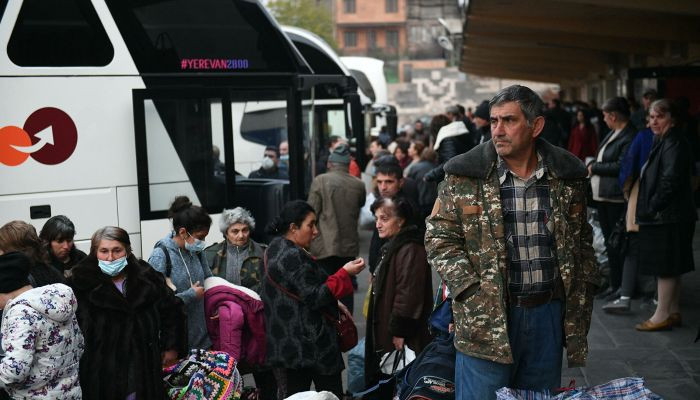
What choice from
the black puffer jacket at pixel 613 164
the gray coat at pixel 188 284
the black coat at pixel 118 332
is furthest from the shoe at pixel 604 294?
the black coat at pixel 118 332

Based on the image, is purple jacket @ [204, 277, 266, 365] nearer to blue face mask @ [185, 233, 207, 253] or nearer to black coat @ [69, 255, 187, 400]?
blue face mask @ [185, 233, 207, 253]

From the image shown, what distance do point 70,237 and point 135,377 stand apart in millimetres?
1625

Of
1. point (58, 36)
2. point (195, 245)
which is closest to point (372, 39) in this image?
point (58, 36)

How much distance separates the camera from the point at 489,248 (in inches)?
182

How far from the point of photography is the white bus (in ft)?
29.7

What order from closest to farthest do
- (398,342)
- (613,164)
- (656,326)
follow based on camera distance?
(398,342) < (656,326) < (613,164)

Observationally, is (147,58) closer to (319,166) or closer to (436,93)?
(319,166)

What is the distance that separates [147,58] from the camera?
9.82 meters

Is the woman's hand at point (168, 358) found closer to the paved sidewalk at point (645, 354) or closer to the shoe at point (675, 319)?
the paved sidewalk at point (645, 354)

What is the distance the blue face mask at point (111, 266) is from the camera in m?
5.80

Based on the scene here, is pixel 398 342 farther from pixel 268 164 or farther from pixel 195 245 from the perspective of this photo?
pixel 268 164

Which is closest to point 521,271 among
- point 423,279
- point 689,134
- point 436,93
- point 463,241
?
point 463,241

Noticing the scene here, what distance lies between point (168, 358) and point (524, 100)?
2639mm

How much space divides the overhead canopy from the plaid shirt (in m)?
9.09
